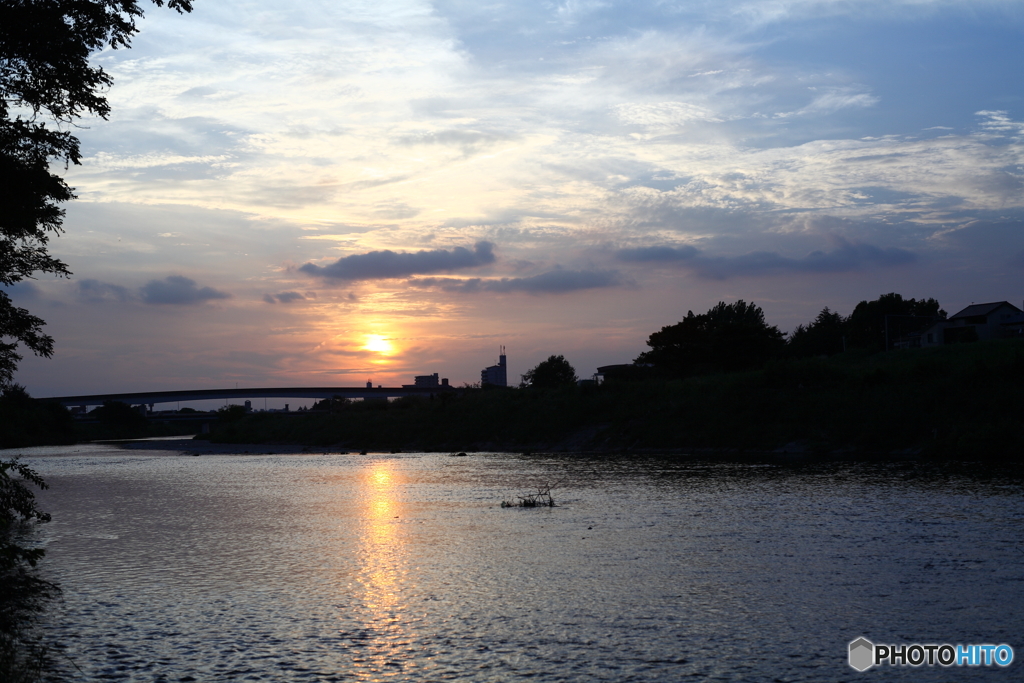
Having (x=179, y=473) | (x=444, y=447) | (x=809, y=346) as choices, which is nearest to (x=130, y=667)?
(x=179, y=473)

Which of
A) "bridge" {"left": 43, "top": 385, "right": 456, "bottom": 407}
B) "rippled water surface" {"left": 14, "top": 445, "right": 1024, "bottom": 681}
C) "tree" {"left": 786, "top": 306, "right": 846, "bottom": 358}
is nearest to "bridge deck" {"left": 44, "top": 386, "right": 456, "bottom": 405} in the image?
"bridge" {"left": 43, "top": 385, "right": 456, "bottom": 407}

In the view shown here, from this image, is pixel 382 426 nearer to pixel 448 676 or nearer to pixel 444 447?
pixel 444 447

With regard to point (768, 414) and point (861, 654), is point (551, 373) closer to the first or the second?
point (768, 414)

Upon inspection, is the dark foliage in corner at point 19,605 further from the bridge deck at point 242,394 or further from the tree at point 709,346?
the bridge deck at point 242,394

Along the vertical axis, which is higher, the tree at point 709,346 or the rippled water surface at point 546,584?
the tree at point 709,346

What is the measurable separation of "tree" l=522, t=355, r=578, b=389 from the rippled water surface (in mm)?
118434

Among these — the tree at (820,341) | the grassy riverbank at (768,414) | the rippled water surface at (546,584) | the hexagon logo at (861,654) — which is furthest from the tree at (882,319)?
the hexagon logo at (861,654)

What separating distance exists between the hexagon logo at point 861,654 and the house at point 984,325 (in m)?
98.0

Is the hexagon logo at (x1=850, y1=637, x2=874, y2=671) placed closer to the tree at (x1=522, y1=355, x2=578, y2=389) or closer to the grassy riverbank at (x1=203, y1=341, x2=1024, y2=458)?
the grassy riverbank at (x1=203, y1=341, x2=1024, y2=458)

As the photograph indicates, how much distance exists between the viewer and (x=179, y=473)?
45.5m

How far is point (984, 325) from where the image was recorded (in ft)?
331

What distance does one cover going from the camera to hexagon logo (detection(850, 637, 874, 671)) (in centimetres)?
877

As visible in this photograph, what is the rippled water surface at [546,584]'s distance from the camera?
924cm

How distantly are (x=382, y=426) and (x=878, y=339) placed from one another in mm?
87457
